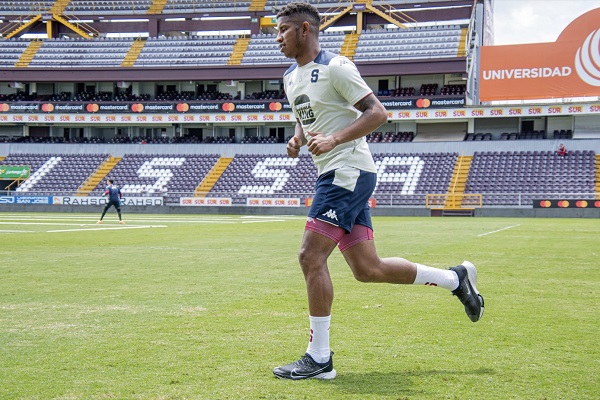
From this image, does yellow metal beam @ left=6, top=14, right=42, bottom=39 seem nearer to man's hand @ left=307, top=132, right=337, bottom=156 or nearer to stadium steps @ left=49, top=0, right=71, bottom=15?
stadium steps @ left=49, top=0, right=71, bottom=15

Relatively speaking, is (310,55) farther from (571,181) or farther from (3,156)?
(3,156)

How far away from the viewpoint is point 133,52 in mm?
59219

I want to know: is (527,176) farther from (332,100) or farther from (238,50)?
(332,100)

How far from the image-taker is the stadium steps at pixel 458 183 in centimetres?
4094

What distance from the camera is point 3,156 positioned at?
55812mm

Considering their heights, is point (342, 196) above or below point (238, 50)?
below

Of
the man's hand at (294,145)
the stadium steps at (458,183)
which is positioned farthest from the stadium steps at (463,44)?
the man's hand at (294,145)

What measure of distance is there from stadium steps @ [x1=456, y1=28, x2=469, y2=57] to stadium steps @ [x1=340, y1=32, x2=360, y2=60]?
8.64 meters

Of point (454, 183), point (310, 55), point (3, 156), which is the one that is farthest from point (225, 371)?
point (3, 156)

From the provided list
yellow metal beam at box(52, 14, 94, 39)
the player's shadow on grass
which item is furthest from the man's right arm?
yellow metal beam at box(52, 14, 94, 39)

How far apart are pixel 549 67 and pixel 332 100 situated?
46141 mm

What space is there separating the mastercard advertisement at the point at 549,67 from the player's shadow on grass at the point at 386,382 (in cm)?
4627

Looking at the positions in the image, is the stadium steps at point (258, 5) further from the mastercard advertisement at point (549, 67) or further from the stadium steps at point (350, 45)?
the mastercard advertisement at point (549, 67)

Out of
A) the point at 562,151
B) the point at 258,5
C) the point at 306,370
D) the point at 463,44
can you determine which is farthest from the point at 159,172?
the point at 306,370
